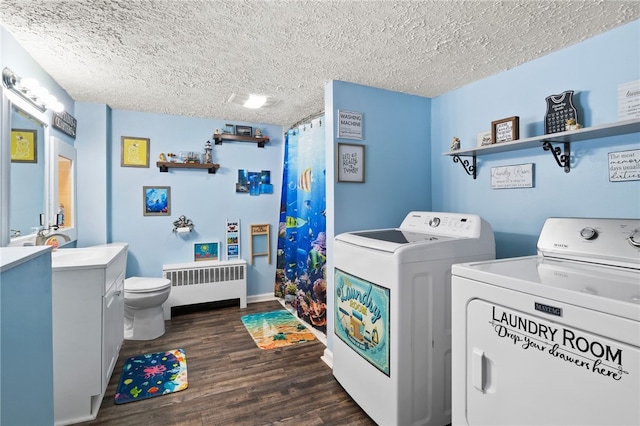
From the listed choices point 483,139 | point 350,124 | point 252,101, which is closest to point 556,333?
point 483,139

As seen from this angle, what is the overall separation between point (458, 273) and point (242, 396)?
1.58 m

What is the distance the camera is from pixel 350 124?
2357 millimetres

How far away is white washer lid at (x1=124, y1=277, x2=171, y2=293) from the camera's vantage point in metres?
2.74

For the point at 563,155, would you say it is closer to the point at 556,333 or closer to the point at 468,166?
the point at 468,166

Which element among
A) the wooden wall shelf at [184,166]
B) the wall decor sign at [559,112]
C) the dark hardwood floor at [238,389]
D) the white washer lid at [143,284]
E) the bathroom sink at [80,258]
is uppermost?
the wall decor sign at [559,112]

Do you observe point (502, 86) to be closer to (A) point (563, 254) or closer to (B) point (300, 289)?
(A) point (563, 254)

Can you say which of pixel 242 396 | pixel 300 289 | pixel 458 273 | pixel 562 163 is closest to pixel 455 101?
pixel 562 163

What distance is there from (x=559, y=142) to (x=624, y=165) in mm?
327

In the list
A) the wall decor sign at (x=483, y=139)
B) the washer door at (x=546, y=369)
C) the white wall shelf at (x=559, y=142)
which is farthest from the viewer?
the wall decor sign at (x=483, y=139)

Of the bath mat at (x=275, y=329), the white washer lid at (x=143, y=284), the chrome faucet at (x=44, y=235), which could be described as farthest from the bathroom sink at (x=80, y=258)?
the bath mat at (x=275, y=329)

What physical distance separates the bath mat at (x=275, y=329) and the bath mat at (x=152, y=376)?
652 millimetres

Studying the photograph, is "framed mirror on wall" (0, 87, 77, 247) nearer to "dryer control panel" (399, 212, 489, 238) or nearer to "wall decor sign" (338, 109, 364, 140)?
"wall decor sign" (338, 109, 364, 140)

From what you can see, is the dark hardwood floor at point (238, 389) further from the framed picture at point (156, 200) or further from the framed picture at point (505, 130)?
the framed picture at point (505, 130)

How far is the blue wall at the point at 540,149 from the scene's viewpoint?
5.31 ft
